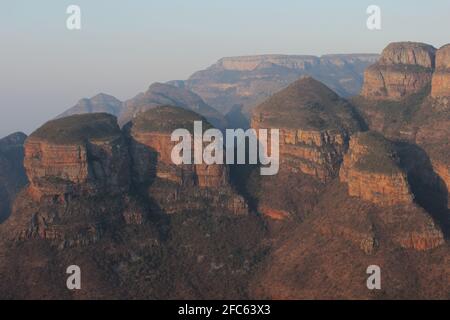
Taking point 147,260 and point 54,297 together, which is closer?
point 54,297

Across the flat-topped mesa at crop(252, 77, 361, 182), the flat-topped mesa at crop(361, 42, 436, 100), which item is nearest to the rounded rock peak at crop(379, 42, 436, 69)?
the flat-topped mesa at crop(361, 42, 436, 100)

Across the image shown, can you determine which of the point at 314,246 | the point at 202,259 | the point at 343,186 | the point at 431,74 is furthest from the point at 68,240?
the point at 431,74

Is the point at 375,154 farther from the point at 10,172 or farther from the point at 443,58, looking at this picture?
the point at 10,172

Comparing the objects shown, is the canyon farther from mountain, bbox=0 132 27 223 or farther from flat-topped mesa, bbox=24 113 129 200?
mountain, bbox=0 132 27 223

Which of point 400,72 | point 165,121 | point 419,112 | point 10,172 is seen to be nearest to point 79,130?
point 165,121

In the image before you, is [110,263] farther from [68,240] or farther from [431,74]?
[431,74]

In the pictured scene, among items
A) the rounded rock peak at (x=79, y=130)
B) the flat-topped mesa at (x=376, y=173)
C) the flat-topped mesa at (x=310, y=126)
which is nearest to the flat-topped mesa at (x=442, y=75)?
the flat-topped mesa at (x=310, y=126)

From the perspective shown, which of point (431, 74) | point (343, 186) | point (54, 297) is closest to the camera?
point (54, 297)
